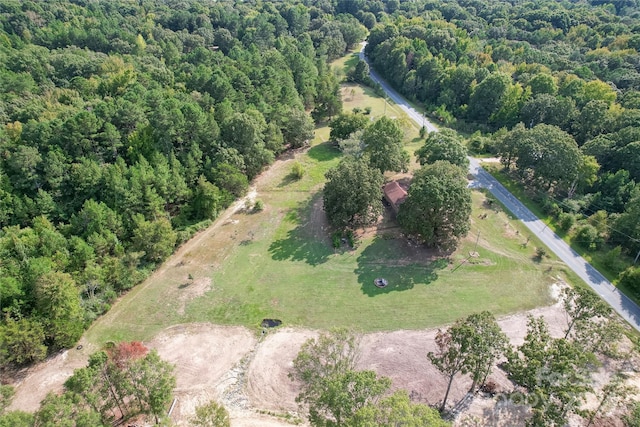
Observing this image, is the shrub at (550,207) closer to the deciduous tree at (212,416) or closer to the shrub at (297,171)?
the shrub at (297,171)

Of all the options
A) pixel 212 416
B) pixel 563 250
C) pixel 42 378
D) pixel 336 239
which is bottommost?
pixel 42 378

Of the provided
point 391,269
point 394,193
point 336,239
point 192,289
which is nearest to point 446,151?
point 394,193

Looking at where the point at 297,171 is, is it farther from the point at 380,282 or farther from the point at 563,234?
the point at 563,234

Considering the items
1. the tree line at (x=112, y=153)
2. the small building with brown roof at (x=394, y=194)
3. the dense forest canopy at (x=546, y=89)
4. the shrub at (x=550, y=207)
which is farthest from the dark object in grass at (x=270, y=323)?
the shrub at (x=550, y=207)

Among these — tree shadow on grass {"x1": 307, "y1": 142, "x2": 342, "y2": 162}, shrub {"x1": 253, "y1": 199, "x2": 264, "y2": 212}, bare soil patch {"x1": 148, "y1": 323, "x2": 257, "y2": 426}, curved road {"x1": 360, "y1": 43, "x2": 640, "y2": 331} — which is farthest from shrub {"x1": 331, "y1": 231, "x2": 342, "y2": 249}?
curved road {"x1": 360, "y1": 43, "x2": 640, "y2": 331}

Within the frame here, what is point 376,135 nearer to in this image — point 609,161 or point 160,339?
point 609,161

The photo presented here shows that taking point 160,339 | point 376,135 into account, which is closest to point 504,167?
point 376,135
